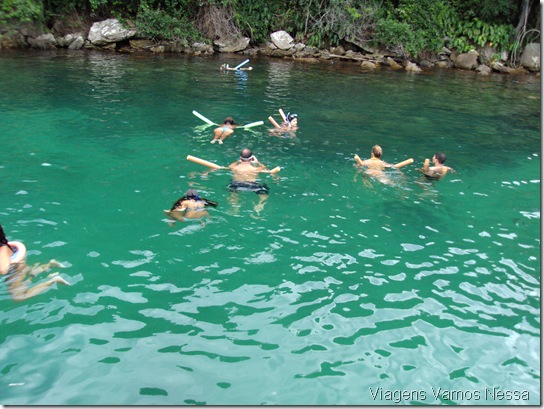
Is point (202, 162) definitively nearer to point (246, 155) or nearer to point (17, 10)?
point (246, 155)

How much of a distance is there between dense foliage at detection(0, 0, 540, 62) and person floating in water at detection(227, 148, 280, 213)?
76.4 feet

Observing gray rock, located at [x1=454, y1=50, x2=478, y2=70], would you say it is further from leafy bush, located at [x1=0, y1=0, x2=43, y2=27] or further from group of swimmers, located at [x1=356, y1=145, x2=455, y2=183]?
leafy bush, located at [x1=0, y1=0, x2=43, y2=27]

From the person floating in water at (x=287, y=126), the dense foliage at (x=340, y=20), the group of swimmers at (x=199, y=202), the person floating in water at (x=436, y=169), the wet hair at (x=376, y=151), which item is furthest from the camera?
the dense foliage at (x=340, y=20)

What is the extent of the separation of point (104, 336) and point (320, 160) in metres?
8.17

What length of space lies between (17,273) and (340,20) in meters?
30.2

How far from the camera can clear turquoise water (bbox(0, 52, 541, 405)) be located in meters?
5.38

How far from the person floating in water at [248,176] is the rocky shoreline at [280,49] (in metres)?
21.3

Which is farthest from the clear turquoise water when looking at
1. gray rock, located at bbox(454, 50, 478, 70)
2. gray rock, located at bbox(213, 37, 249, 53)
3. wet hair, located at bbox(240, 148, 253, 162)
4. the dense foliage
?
gray rock, located at bbox(213, 37, 249, 53)

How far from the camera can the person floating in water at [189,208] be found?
855cm

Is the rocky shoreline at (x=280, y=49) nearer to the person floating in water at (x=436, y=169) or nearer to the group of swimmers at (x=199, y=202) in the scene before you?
the group of swimmers at (x=199, y=202)

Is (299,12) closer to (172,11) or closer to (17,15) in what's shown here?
(172,11)

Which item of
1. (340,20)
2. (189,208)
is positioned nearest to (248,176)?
(189,208)

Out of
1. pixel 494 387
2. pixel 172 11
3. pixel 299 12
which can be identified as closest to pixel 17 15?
pixel 172 11

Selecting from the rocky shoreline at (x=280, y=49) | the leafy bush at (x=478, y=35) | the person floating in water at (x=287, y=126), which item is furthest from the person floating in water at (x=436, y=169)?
the leafy bush at (x=478, y=35)
